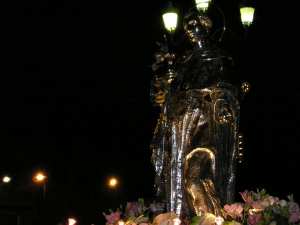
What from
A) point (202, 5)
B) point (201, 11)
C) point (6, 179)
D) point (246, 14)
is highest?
point (6, 179)

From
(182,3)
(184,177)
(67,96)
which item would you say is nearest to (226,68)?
(184,177)

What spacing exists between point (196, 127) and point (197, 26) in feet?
3.18

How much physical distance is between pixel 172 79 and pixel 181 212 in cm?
128

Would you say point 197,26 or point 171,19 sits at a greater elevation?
point 171,19

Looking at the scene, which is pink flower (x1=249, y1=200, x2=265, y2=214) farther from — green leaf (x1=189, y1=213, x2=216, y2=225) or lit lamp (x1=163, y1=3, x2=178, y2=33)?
lit lamp (x1=163, y1=3, x2=178, y2=33)

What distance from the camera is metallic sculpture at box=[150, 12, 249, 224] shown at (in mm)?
8062

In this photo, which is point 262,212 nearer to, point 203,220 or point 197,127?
point 203,220

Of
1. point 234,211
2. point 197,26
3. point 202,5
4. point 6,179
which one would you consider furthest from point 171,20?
point 6,179

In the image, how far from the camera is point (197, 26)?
27.7 ft

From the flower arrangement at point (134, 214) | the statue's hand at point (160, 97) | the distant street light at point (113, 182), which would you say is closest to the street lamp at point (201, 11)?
the statue's hand at point (160, 97)

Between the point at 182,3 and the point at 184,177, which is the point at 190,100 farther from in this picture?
the point at 182,3

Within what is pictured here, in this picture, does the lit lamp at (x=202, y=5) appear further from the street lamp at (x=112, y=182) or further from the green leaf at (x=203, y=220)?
the street lamp at (x=112, y=182)

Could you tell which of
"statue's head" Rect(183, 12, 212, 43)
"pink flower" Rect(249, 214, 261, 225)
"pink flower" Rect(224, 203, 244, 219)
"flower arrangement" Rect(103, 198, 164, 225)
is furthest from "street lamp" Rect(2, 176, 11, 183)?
"pink flower" Rect(249, 214, 261, 225)

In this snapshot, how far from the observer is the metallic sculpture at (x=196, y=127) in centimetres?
806
